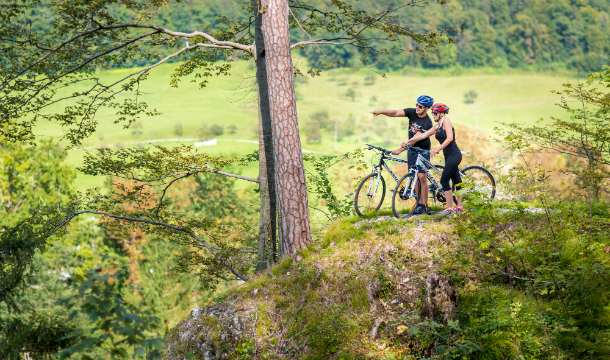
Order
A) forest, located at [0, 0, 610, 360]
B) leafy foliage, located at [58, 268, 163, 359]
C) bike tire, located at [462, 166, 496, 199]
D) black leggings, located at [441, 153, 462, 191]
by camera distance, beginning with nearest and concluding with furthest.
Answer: leafy foliage, located at [58, 268, 163, 359] < forest, located at [0, 0, 610, 360] < bike tire, located at [462, 166, 496, 199] < black leggings, located at [441, 153, 462, 191]

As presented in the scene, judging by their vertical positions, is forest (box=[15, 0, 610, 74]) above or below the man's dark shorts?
above

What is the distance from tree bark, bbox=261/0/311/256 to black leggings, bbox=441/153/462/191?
212cm

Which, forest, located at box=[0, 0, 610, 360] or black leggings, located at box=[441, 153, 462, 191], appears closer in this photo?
forest, located at box=[0, 0, 610, 360]

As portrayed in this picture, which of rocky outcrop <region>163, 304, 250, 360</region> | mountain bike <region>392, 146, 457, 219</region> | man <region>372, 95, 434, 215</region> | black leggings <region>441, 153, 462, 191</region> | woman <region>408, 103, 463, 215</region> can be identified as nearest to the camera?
rocky outcrop <region>163, 304, 250, 360</region>

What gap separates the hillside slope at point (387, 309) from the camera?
4.81 metres

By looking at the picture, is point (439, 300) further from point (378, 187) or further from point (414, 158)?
point (378, 187)

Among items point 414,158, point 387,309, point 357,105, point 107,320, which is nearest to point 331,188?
point 414,158

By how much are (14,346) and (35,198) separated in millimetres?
25137

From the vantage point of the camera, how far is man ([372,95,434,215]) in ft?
22.8

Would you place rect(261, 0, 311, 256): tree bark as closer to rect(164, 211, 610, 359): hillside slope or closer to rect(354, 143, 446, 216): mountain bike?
rect(164, 211, 610, 359): hillside slope

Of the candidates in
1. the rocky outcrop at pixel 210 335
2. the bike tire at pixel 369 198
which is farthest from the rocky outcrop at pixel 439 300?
the rocky outcrop at pixel 210 335

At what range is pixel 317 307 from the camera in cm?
590

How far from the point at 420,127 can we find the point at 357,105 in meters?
137

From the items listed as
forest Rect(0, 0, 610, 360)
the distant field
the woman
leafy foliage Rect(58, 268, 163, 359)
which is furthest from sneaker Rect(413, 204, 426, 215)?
the distant field
